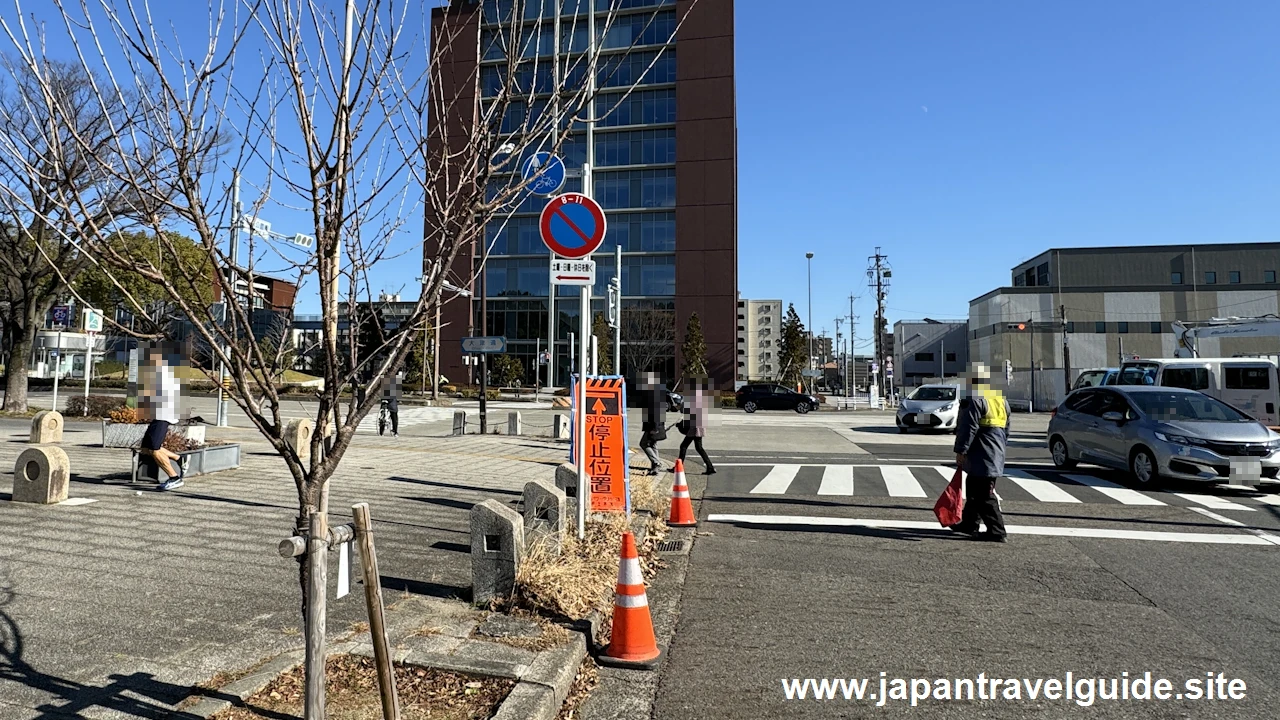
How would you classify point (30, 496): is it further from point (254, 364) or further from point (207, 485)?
point (254, 364)

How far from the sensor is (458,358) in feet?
184

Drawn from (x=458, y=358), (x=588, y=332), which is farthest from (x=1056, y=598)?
(x=458, y=358)

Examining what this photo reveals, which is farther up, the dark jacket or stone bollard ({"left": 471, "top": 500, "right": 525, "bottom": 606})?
the dark jacket

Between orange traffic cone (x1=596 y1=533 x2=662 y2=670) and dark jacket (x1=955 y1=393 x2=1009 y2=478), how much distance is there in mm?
4296

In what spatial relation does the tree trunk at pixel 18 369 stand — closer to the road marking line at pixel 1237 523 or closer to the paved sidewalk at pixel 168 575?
the paved sidewalk at pixel 168 575

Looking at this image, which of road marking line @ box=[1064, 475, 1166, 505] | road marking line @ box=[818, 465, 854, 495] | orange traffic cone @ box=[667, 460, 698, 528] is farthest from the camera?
road marking line @ box=[818, 465, 854, 495]

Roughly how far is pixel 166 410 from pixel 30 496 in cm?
151

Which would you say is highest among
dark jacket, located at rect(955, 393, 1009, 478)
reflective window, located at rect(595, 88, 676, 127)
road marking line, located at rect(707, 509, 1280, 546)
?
reflective window, located at rect(595, 88, 676, 127)

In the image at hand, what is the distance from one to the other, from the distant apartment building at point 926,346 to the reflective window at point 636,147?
41033 millimetres

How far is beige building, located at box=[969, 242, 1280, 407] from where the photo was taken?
200ft

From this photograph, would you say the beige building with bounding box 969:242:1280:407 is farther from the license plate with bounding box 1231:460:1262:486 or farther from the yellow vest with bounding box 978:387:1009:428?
the yellow vest with bounding box 978:387:1009:428

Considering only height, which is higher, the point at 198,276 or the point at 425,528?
the point at 198,276

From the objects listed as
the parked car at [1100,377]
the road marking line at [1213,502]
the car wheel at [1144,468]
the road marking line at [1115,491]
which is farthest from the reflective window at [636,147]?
the road marking line at [1213,502]

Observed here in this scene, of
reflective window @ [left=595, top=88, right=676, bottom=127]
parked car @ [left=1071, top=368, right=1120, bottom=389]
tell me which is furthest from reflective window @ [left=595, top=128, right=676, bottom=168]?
parked car @ [left=1071, top=368, right=1120, bottom=389]
